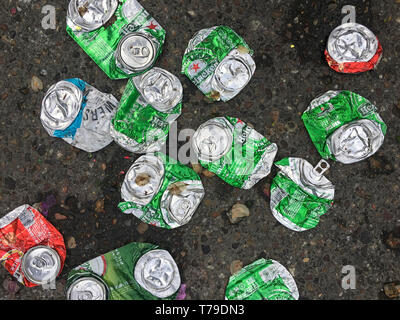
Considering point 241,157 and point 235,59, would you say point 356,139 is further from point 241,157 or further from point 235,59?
point 235,59

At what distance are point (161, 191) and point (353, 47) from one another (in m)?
1.05

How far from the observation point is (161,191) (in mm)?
1896

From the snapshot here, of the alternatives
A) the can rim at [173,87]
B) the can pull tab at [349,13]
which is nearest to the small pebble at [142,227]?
the can rim at [173,87]

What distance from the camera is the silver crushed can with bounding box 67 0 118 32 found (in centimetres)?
189

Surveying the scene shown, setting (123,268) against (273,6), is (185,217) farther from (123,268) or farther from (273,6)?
(273,6)

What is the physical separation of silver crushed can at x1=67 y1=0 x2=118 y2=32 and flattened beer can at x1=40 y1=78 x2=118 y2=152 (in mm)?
250

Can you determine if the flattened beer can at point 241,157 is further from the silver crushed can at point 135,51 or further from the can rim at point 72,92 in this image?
the can rim at point 72,92

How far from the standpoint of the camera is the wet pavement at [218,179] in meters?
1.94

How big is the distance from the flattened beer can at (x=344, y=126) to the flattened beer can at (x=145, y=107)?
23.8 inches

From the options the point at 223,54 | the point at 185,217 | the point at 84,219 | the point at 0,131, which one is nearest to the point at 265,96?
the point at 223,54

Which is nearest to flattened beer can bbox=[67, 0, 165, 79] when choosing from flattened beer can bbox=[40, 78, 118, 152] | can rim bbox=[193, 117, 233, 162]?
flattened beer can bbox=[40, 78, 118, 152]

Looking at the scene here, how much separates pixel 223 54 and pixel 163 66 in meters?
0.28

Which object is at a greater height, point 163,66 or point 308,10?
point 163,66

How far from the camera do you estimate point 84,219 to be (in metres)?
1.95
